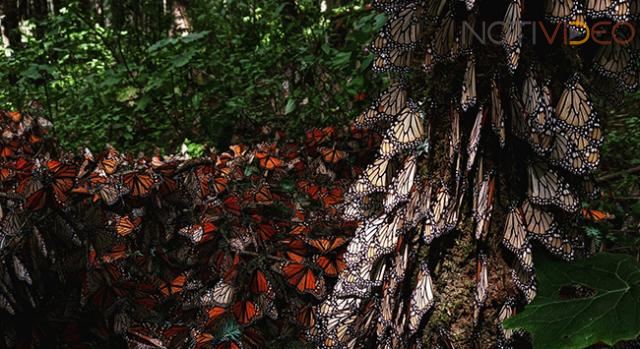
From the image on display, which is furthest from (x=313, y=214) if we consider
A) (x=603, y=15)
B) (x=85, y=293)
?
(x=603, y=15)

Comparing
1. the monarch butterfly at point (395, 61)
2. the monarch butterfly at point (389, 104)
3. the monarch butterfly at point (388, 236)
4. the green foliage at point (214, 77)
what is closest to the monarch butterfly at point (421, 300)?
the monarch butterfly at point (388, 236)

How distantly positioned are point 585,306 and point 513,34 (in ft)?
2.08

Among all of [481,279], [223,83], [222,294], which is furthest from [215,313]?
[223,83]

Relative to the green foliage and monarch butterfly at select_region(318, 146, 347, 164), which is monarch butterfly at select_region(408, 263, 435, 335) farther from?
the green foliage

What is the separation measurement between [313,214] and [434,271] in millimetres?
813

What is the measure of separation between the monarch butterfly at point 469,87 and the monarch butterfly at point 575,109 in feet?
0.72

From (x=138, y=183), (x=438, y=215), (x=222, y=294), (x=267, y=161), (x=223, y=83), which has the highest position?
(x=223, y=83)

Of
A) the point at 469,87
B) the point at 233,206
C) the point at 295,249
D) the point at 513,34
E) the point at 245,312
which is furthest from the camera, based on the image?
the point at 233,206

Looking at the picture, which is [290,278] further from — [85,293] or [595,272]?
[595,272]

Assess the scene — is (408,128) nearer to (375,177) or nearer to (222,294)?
(375,177)

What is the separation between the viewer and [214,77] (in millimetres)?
4855

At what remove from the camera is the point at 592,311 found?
46.0 inches

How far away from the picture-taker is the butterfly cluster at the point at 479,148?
1.29 m

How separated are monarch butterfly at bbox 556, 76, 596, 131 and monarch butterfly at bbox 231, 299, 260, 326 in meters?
1.15
